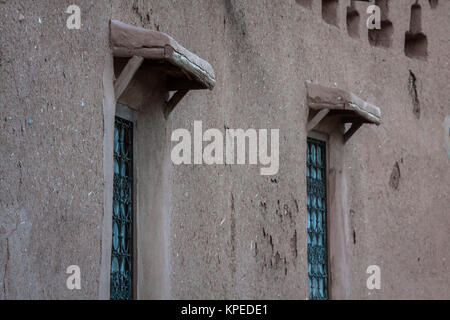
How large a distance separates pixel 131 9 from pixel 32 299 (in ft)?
6.63

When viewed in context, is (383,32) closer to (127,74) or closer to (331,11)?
(331,11)

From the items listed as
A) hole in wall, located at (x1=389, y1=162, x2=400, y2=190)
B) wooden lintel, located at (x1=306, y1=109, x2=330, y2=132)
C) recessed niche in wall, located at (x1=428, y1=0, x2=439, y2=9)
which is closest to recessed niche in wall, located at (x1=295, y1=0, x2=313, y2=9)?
wooden lintel, located at (x1=306, y1=109, x2=330, y2=132)

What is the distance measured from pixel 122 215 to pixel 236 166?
4.38 feet

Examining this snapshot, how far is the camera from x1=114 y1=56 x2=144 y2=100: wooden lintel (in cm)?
604

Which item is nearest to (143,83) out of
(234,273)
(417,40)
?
(234,273)

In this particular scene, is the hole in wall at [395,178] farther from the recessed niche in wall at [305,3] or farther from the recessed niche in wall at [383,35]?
the recessed niche in wall at [305,3]

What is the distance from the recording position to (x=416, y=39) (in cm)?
1011

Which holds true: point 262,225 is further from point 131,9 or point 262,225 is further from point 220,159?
point 131,9

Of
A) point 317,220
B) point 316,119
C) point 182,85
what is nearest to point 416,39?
point 316,119

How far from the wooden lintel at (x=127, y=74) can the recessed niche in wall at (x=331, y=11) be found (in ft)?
10.8
